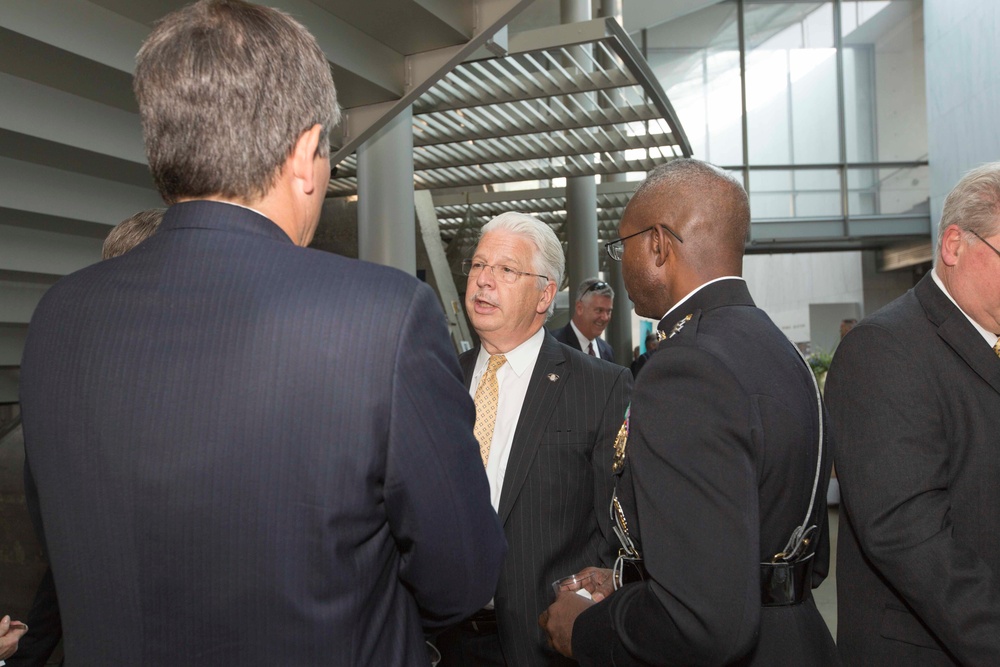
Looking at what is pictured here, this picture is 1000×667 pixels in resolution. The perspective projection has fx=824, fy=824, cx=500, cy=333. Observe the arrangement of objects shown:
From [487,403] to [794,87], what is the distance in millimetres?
16500

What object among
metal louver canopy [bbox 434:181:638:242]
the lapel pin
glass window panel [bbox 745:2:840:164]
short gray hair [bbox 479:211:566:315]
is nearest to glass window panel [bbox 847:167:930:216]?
glass window panel [bbox 745:2:840:164]

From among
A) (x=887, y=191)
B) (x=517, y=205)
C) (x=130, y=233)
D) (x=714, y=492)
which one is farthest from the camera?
(x=887, y=191)

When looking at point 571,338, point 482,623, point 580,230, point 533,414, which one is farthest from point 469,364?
point 580,230

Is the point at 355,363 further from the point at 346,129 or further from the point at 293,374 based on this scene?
the point at 346,129

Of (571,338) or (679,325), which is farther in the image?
(571,338)

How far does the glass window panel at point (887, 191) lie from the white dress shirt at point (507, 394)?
52.3ft

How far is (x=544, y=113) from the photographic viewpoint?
7.07m

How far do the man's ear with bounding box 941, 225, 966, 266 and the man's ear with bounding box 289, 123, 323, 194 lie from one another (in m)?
1.51

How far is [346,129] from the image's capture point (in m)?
5.54

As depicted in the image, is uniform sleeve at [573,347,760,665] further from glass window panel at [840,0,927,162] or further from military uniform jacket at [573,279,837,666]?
glass window panel at [840,0,927,162]

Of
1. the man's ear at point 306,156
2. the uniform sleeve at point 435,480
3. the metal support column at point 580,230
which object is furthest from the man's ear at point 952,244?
the metal support column at point 580,230

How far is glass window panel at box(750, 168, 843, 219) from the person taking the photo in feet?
55.6

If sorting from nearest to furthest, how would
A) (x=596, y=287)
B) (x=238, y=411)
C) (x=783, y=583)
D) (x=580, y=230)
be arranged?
(x=238, y=411) < (x=783, y=583) < (x=596, y=287) < (x=580, y=230)

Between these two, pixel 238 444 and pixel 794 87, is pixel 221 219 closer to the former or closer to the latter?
pixel 238 444
